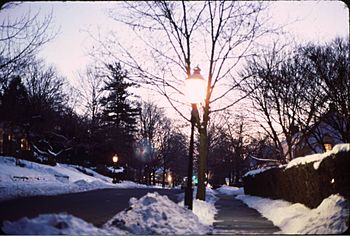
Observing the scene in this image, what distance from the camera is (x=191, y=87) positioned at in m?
11.3

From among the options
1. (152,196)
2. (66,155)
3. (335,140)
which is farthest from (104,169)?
(152,196)

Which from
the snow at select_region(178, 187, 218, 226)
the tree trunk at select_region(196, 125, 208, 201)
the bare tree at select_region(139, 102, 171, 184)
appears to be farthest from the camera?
the bare tree at select_region(139, 102, 171, 184)

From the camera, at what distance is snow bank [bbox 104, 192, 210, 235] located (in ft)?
28.6

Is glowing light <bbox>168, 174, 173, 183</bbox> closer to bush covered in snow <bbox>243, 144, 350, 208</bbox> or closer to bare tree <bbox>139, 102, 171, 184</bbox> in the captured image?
bare tree <bbox>139, 102, 171, 184</bbox>

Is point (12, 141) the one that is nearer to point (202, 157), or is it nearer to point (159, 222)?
point (202, 157)

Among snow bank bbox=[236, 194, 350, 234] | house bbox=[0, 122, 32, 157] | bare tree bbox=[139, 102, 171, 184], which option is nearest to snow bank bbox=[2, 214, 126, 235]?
snow bank bbox=[236, 194, 350, 234]

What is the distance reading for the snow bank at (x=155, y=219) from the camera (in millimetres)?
8727

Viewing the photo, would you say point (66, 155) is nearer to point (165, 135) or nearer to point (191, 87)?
point (165, 135)

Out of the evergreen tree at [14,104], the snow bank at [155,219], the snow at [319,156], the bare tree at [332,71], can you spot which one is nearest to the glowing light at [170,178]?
the evergreen tree at [14,104]

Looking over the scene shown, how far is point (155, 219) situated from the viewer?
932cm

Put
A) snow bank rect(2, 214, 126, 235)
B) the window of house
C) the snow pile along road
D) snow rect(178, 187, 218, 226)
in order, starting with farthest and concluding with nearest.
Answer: the window of house
snow rect(178, 187, 218, 226)
the snow pile along road
snow bank rect(2, 214, 126, 235)

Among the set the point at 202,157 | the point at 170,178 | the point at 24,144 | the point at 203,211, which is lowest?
the point at 203,211

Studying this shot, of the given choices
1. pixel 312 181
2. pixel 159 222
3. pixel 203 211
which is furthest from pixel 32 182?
pixel 159 222

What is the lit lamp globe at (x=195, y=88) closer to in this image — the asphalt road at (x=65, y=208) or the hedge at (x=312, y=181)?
the hedge at (x=312, y=181)
